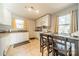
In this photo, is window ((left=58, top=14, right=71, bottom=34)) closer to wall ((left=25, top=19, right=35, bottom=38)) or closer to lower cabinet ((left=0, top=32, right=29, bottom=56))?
wall ((left=25, top=19, right=35, bottom=38))

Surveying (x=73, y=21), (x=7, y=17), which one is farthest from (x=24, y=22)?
(x=73, y=21)

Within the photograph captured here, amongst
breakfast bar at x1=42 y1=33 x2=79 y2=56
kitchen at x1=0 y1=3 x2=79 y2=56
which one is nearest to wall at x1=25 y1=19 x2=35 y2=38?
kitchen at x1=0 y1=3 x2=79 y2=56

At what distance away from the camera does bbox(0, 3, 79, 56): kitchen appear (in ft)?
4.51

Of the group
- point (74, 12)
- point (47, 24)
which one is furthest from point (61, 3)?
point (47, 24)

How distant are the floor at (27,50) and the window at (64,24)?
435 millimetres

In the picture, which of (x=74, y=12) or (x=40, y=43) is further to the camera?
(x=40, y=43)

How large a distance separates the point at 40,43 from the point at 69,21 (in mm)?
577

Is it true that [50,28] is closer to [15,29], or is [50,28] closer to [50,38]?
[50,38]

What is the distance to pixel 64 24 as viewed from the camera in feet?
4.53

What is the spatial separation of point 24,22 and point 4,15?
0.33 m

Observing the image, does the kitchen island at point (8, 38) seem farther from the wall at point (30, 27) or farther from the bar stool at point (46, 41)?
the bar stool at point (46, 41)

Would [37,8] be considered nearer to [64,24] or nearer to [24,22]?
[24,22]

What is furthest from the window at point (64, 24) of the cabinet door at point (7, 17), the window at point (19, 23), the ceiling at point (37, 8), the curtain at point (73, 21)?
the cabinet door at point (7, 17)

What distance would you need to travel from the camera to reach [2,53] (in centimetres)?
137
